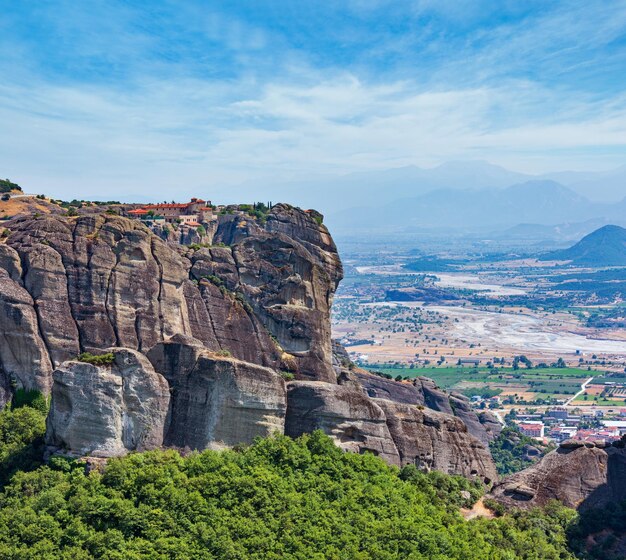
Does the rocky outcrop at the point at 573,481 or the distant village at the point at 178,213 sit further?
the distant village at the point at 178,213

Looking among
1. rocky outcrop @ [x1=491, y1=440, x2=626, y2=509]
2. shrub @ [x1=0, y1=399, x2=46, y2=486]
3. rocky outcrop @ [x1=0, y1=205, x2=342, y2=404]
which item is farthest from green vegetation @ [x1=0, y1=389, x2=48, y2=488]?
rocky outcrop @ [x1=491, y1=440, x2=626, y2=509]

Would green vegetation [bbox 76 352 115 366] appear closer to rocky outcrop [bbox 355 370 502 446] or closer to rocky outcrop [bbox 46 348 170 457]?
rocky outcrop [bbox 46 348 170 457]

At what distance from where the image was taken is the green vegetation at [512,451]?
87062 mm

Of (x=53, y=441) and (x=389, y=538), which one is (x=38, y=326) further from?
(x=389, y=538)

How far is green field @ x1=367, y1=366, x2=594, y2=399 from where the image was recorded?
6339 inches

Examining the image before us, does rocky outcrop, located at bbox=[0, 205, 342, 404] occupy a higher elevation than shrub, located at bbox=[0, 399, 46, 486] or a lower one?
higher

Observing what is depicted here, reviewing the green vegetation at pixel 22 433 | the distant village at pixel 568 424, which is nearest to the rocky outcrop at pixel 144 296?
the green vegetation at pixel 22 433

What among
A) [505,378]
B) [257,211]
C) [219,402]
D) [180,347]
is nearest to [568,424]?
[505,378]

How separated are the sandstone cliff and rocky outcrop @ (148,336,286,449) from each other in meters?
0.06

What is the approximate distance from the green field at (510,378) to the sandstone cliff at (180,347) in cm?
10171

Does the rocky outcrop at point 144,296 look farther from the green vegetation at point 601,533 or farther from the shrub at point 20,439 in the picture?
the green vegetation at point 601,533

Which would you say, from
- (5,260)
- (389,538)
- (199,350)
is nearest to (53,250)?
(5,260)

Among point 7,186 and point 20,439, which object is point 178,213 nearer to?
point 7,186

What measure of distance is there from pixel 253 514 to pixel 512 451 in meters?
60.5
